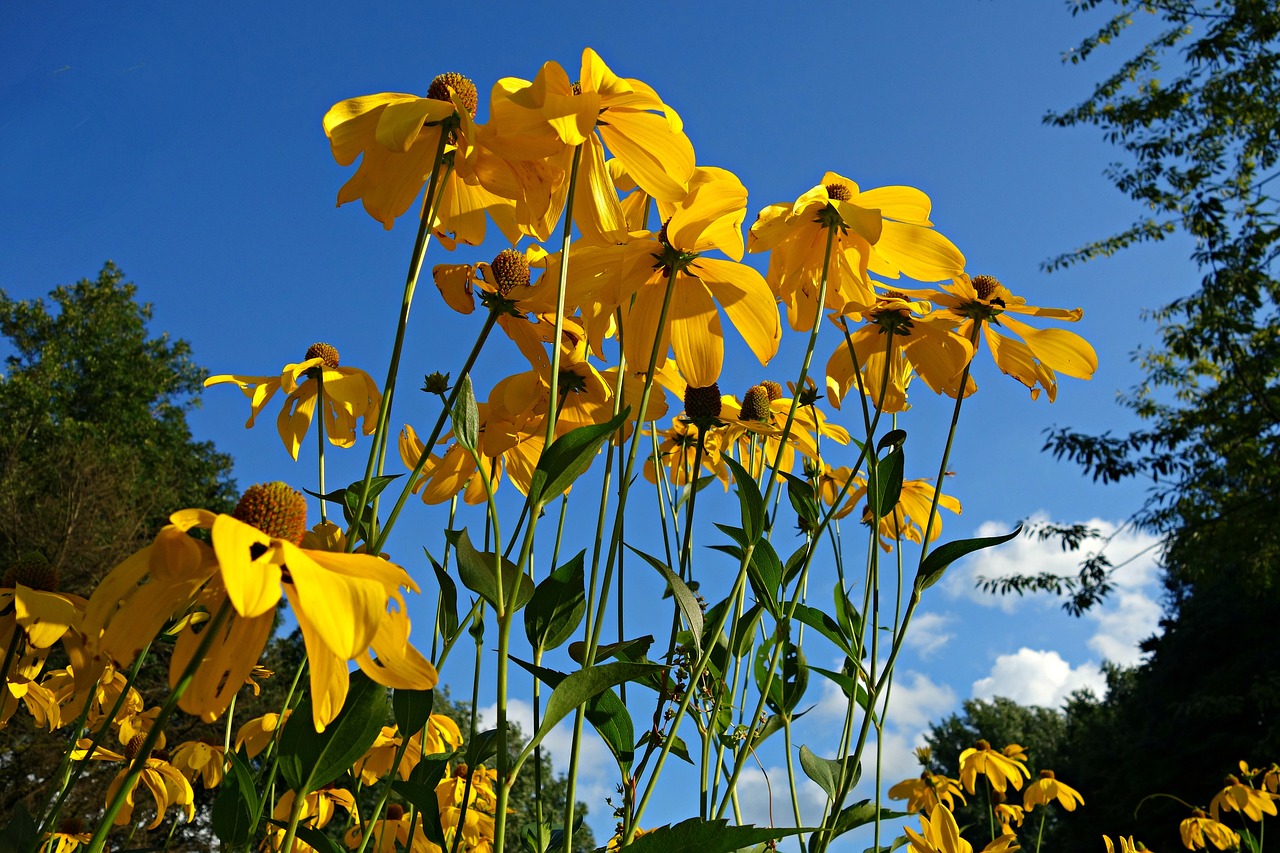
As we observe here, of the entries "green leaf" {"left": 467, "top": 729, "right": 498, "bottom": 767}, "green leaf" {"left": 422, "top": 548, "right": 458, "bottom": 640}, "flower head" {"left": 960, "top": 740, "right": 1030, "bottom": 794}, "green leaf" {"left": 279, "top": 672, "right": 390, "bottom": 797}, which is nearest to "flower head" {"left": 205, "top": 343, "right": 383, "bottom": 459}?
"green leaf" {"left": 422, "top": 548, "right": 458, "bottom": 640}

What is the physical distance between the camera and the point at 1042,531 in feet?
24.7

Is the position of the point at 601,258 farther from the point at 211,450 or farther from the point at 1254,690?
the point at 211,450

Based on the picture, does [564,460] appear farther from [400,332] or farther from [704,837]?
[704,837]

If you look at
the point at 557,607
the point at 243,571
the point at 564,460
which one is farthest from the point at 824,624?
the point at 243,571

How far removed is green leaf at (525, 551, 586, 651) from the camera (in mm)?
831

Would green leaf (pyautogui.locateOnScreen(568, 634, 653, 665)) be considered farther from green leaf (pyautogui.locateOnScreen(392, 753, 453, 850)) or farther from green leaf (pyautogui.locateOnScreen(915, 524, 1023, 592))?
green leaf (pyautogui.locateOnScreen(915, 524, 1023, 592))

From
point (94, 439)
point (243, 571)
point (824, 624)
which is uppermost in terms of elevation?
point (94, 439)

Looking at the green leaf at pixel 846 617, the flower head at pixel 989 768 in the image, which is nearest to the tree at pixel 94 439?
the flower head at pixel 989 768

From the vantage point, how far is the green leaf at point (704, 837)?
2.15 ft

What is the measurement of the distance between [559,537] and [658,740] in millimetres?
268

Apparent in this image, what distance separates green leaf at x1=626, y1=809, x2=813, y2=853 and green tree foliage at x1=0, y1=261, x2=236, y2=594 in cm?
1401

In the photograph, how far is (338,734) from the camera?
2.24 ft

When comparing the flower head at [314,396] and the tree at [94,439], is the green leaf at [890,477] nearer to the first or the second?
the flower head at [314,396]

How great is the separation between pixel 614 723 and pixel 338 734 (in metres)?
0.37
